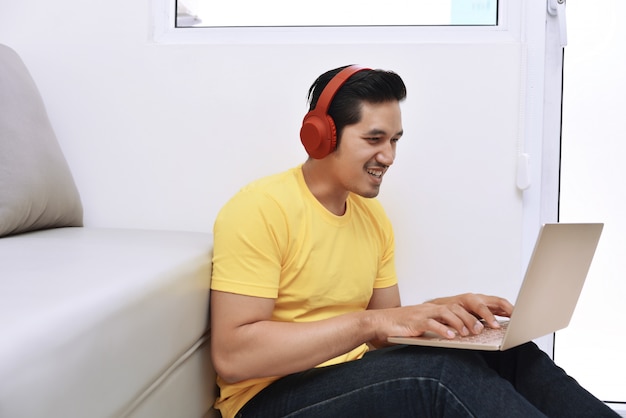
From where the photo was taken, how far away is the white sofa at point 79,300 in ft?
2.43

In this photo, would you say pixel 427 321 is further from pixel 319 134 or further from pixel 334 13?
pixel 334 13

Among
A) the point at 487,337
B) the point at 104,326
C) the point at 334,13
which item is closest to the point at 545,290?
the point at 487,337

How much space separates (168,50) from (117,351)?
104 cm

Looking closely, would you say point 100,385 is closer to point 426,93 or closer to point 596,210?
point 426,93

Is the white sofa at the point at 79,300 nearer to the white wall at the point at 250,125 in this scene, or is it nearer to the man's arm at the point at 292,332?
the man's arm at the point at 292,332

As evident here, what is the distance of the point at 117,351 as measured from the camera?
0.90 metres

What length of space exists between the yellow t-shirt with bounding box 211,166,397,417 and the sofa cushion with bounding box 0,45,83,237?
18.1 inches

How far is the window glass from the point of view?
1.77 metres

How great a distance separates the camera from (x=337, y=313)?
1339 millimetres

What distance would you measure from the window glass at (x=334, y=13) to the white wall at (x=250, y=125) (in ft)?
0.33

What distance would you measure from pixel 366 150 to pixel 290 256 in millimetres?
245

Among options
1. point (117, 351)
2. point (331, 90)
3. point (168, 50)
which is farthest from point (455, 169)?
point (117, 351)

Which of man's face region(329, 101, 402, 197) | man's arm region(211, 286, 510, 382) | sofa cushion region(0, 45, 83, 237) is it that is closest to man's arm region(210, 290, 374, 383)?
man's arm region(211, 286, 510, 382)

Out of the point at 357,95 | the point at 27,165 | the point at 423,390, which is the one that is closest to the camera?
the point at 423,390
